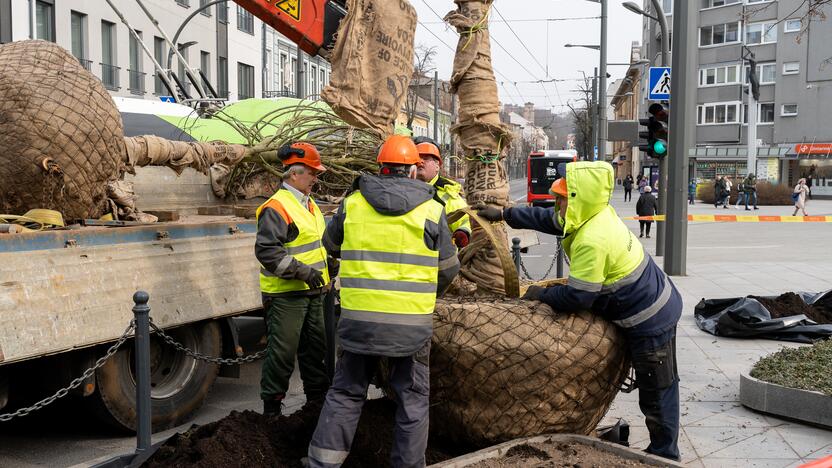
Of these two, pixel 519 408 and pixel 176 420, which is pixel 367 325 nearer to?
pixel 519 408

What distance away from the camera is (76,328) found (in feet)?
15.8

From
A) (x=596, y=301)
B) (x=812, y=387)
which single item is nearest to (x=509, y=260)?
(x=596, y=301)

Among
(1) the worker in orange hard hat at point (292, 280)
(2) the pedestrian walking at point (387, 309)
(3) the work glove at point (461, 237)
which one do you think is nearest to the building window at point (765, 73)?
(3) the work glove at point (461, 237)

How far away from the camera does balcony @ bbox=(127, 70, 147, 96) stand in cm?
3058

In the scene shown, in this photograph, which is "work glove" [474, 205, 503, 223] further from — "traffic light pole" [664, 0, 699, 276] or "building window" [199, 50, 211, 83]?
"building window" [199, 50, 211, 83]

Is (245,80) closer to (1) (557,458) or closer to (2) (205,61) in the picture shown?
(2) (205,61)

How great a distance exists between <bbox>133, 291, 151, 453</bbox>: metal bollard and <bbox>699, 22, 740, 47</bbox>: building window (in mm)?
58991

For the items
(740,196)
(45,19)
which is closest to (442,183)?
(45,19)

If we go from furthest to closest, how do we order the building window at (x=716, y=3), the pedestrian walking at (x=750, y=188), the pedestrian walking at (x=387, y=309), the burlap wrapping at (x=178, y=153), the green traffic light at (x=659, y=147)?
the building window at (x=716, y=3) → the pedestrian walking at (x=750, y=188) → the green traffic light at (x=659, y=147) → the burlap wrapping at (x=178, y=153) → the pedestrian walking at (x=387, y=309)

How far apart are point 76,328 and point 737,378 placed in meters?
5.13

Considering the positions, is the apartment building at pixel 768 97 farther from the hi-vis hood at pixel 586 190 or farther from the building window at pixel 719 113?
the hi-vis hood at pixel 586 190

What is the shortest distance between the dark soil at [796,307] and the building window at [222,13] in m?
32.3

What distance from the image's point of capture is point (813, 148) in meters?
51.2

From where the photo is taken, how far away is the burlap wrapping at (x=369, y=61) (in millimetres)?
6473
